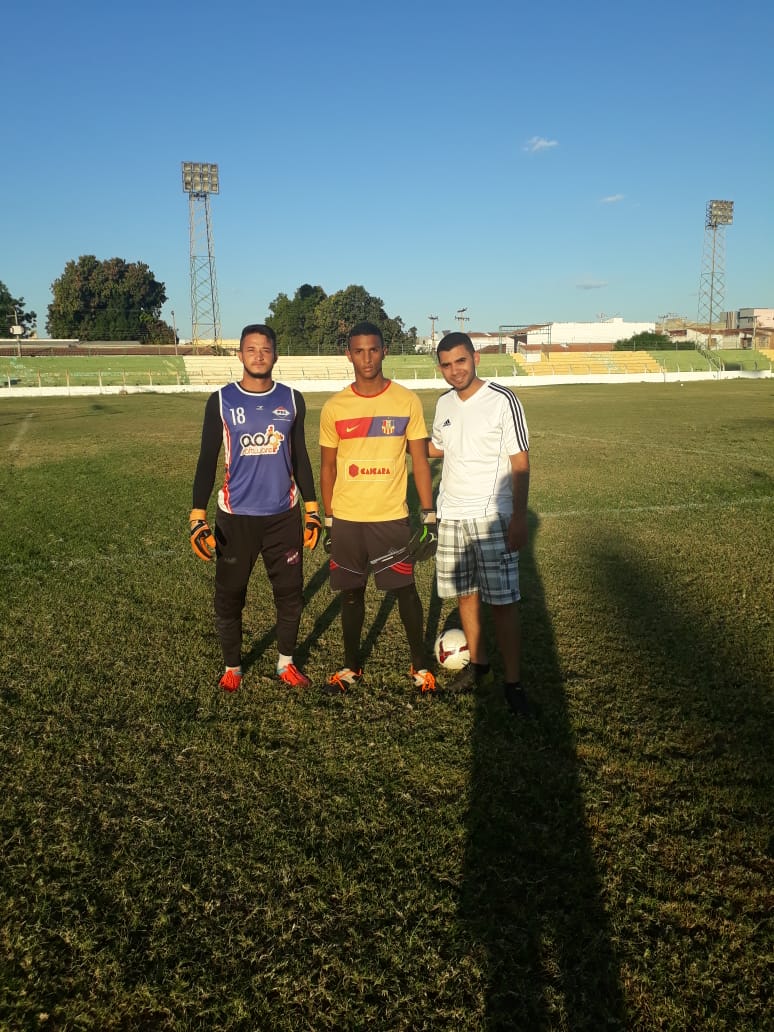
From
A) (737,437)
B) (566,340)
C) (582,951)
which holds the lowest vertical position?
(582,951)

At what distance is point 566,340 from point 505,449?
91.0 m

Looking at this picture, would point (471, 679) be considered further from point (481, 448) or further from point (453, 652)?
point (481, 448)

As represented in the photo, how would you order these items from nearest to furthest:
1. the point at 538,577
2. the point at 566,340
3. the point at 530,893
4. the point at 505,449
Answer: the point at 530,893 → the point at 505,449 → the point at 538,577 → the point at 566,340

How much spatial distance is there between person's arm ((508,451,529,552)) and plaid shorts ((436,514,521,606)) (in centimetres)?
11

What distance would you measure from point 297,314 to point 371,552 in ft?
273

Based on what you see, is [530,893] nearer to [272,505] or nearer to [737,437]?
[272,505]

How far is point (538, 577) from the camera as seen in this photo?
20.3 ft

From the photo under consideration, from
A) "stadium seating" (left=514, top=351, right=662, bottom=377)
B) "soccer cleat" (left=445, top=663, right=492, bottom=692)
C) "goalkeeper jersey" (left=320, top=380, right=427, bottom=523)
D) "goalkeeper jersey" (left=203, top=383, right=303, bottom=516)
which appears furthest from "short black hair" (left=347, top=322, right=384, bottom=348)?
"stadium seating" (left=514, top=351, right=662, bottom=377)

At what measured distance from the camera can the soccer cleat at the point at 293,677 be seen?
411cm

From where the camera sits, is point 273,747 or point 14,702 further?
point 14,702

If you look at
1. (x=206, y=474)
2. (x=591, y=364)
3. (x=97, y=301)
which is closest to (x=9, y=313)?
(x=97, y=301)

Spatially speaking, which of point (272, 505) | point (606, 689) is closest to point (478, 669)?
point (606, 689)

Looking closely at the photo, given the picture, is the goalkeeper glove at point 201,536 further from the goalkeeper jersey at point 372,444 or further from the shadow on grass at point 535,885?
the shadow on grass at point 535,885

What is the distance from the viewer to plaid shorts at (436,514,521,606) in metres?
3.79
